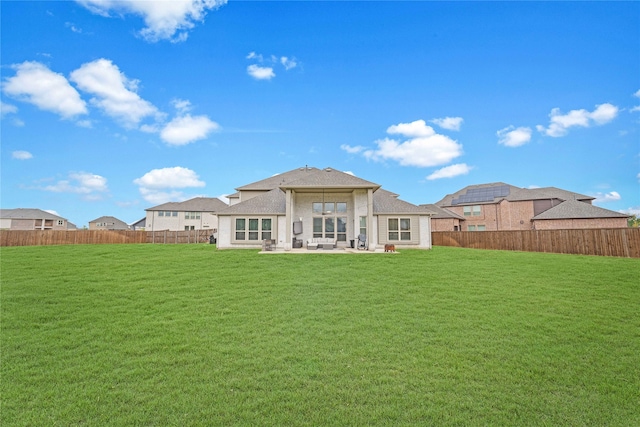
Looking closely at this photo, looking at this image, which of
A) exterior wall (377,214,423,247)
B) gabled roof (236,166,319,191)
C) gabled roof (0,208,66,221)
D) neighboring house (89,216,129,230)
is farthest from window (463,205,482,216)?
gabled roof (0,208,66,221)

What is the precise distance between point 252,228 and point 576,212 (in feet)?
104

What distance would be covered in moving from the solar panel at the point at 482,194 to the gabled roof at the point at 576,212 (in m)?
6.67

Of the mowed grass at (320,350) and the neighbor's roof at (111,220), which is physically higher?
the neighbor's roof at (111,220)

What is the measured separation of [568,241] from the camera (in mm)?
17719

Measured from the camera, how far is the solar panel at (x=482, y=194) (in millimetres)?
39344

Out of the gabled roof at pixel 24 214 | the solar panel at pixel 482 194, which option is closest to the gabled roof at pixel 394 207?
the solar panel at pixel 482 194

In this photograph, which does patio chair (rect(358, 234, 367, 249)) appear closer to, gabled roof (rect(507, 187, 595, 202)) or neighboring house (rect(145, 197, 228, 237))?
gabled roof (rect(507, 187, 595, 202))

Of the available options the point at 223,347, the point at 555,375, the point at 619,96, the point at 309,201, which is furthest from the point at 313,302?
the point at 619,96

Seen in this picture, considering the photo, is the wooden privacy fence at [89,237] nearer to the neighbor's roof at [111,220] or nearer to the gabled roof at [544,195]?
the gabled roof at [544,195]

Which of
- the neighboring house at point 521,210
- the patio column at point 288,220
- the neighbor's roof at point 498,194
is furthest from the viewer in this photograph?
the neighbor's roof at point 498,194

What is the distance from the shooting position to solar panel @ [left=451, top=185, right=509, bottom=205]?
39.3 metres

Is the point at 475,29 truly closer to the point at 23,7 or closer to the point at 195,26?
the point at 195,26

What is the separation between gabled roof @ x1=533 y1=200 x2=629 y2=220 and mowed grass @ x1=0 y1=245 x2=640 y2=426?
80.7 ft

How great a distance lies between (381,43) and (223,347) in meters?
17.6
